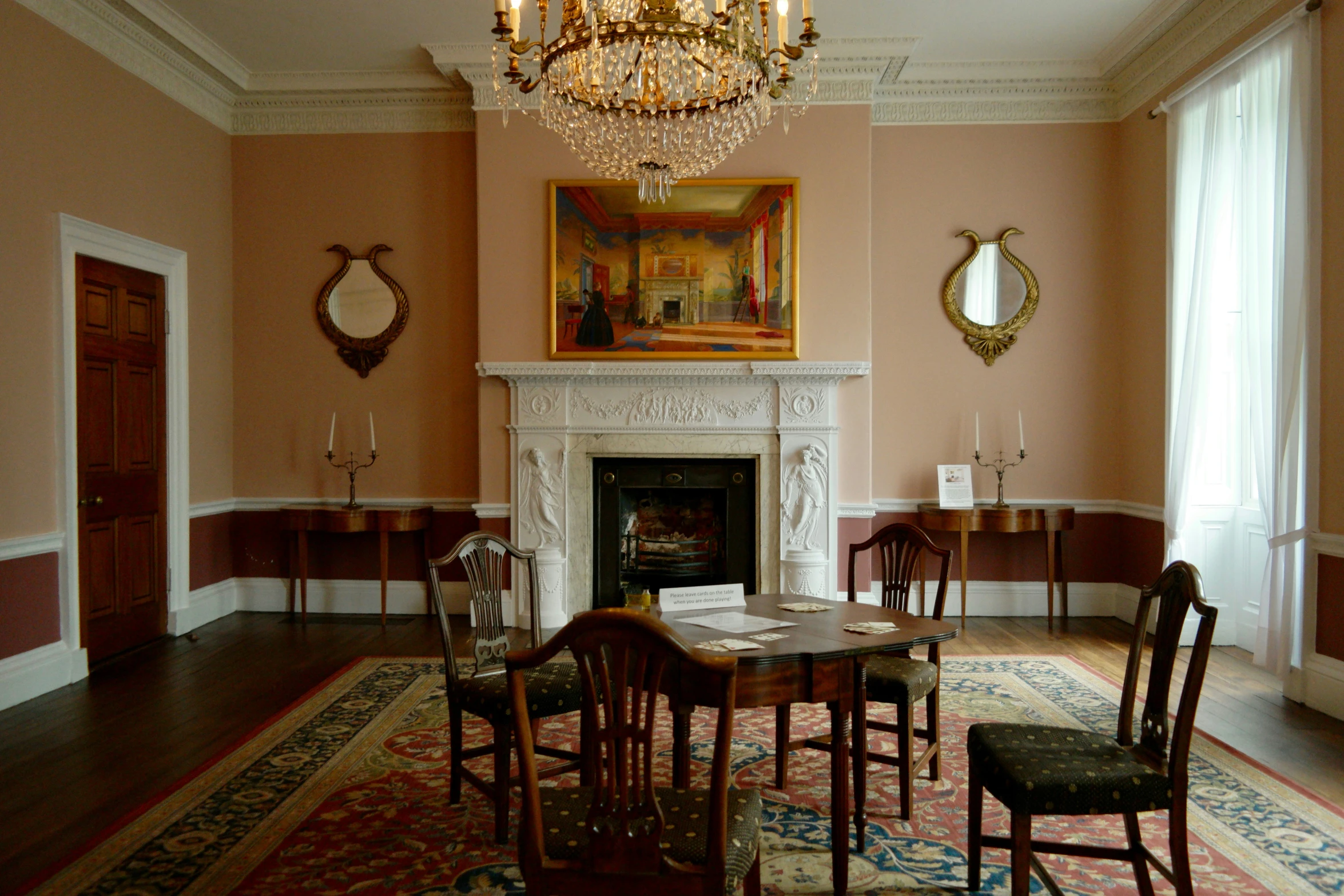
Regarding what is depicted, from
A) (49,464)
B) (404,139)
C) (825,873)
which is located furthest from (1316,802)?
(404,139)

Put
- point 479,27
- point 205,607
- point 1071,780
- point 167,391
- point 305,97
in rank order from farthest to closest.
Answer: point 305,97, point 205,607, point 167,391, point 479,27, point 1071,780

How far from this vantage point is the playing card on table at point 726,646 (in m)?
2.47

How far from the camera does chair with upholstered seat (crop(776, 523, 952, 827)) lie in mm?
2943

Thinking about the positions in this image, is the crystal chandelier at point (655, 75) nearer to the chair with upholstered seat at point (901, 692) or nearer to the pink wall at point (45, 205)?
the chair with upholstered seat at point (901, 692)

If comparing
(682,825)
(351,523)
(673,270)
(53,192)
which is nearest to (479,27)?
(673,270)

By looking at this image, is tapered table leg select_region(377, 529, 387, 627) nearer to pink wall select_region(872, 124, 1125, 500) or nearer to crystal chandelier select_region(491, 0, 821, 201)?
crystal chandelier select_region(491, 0, 821, 201)

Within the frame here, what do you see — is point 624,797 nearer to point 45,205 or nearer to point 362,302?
point 45,205

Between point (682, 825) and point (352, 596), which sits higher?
point (682, 825)

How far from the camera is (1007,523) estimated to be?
18.7 ft

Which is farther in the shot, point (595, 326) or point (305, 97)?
point (305, 97)

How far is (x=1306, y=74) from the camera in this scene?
4.12m

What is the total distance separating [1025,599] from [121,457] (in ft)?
19.5

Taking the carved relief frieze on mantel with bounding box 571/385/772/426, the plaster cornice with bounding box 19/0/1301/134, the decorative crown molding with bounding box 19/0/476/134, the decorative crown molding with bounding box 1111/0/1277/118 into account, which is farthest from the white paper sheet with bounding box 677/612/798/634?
the decorative crown molding with bounding box 19/0/476/134

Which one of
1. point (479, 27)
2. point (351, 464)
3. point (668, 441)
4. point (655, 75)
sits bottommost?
point (351, 464)
